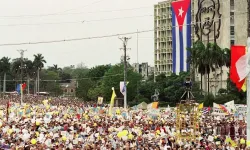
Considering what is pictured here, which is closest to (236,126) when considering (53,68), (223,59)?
(223,59)

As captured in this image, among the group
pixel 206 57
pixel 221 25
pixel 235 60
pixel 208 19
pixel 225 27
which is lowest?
pixel 235 60

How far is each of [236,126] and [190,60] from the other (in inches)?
1424

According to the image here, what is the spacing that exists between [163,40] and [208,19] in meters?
29.0

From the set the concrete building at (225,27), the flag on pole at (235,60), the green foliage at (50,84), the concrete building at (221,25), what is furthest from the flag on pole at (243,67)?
the green foliage at (50,84)

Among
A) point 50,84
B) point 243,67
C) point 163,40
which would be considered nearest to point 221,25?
point 163,40

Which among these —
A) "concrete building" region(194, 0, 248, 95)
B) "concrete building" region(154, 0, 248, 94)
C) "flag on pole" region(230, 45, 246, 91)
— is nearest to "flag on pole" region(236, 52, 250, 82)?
"flag on pole" region(230, 45, 246, 91)

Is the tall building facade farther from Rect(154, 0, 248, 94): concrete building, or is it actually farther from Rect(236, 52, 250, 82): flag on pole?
Rect(236, 52, 250, 82): flag on pole

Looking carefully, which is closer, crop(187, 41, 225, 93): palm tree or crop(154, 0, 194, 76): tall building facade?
crop(187, 41, 225, 93): palm tree

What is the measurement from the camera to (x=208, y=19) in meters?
84.1

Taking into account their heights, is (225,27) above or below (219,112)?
above

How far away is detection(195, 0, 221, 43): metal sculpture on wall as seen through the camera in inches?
3317

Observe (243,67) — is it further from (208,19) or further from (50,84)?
(50,84)

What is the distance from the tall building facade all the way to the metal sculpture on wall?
78.8 feet

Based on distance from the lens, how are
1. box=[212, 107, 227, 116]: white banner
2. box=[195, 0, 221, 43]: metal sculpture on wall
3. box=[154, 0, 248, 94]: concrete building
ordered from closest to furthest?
1. box=[212, 107, 227, 116]: white banner
2. box=[154, 0, 248, 94]: concrete building
3. box=[195, 0, 221, 43]: metal sculpture on wall
